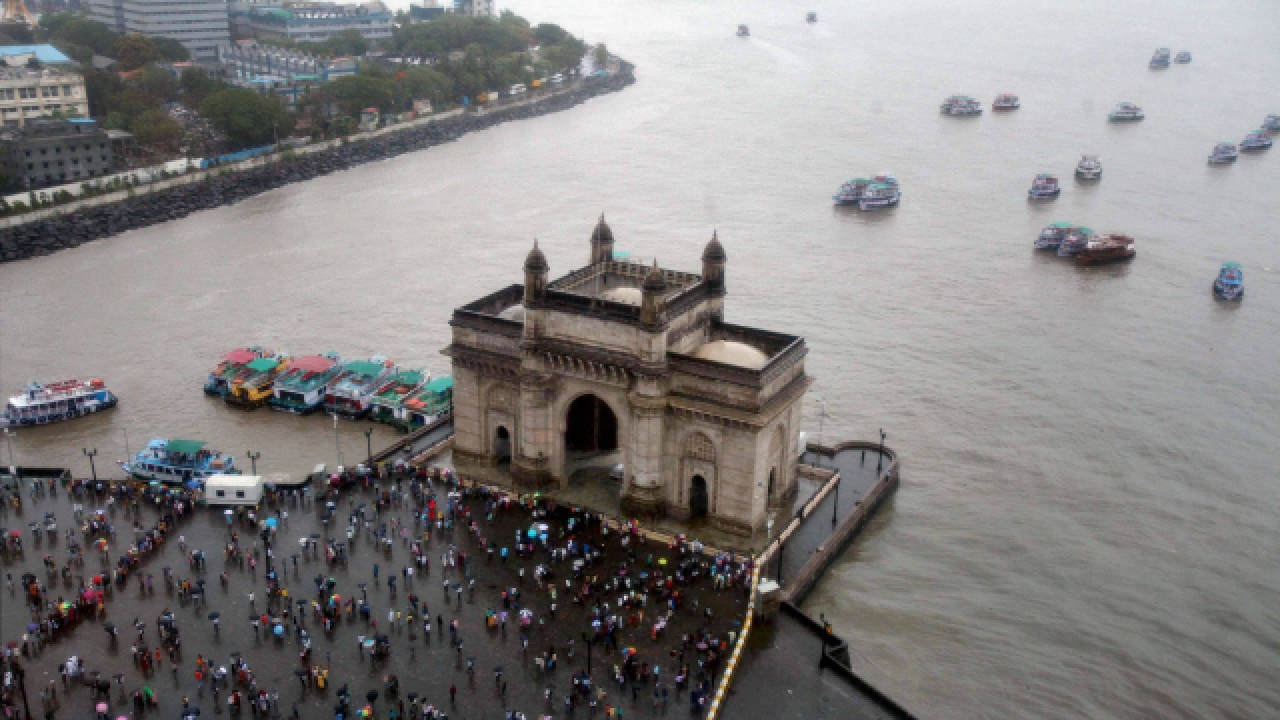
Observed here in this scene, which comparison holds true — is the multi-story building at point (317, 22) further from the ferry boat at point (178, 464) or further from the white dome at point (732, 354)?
the white dome at point (732, 354)

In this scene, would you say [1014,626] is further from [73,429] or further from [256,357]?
[73,429]

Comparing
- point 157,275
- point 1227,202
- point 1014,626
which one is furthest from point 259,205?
point 1227,202

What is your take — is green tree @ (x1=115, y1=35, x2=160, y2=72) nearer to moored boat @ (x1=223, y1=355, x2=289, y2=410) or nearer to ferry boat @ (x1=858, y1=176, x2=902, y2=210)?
ferry boat @ (x1=858, y1=176, x2=902, y2=210)

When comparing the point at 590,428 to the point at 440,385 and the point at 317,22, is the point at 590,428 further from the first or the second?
the point at 317,22

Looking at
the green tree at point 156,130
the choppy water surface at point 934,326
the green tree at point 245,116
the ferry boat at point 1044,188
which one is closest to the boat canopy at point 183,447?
the choppy water surface at point 934,326

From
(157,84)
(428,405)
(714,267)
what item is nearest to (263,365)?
(428,405)

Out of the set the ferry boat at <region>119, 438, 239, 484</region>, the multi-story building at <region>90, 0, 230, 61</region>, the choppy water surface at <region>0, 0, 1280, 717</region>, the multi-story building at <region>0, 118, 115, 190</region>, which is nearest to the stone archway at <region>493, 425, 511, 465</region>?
the choppy water surface at <region>0, 0, 1280, 717</region>
